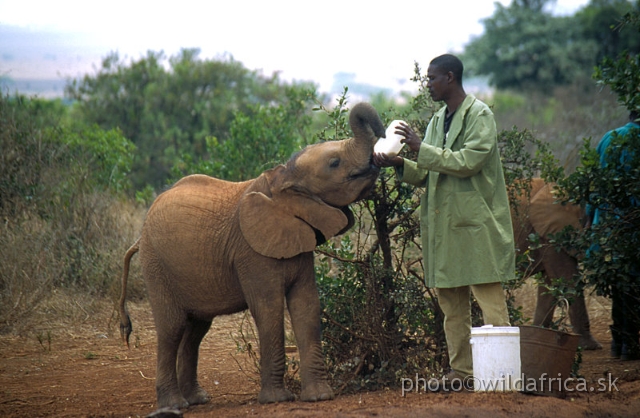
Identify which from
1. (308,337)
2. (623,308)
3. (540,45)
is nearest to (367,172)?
(308,337)

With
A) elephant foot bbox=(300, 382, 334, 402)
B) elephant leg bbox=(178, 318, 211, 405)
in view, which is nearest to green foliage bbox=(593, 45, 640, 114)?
elephant foot bbox=(300, 382, 334, 402)

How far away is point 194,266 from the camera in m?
6.70

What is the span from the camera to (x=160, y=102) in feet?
71.6

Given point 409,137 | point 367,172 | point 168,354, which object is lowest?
point 168,354

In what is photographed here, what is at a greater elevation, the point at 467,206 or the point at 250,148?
the point at 250,148

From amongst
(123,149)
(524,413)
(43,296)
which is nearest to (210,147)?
(123,149)

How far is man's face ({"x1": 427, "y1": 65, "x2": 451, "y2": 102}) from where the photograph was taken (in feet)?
20.6

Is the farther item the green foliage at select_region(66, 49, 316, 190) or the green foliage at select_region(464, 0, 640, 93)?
the green foliage at select_region(464, 0, 640, 93)

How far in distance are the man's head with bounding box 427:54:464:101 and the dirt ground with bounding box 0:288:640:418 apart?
2.18 meters

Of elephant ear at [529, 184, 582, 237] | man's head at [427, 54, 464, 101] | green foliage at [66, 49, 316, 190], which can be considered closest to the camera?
man's head at [427, 54, 464, 101]

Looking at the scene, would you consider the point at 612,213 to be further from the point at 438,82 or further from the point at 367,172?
the point at 367,172

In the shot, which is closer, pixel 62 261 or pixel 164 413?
pixel 164 413

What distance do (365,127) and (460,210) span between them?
91 cm

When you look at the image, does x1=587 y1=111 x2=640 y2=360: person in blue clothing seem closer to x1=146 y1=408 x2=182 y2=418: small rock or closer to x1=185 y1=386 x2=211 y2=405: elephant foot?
x1=185 y1=386 x2=211 y2=405: elephant foot
